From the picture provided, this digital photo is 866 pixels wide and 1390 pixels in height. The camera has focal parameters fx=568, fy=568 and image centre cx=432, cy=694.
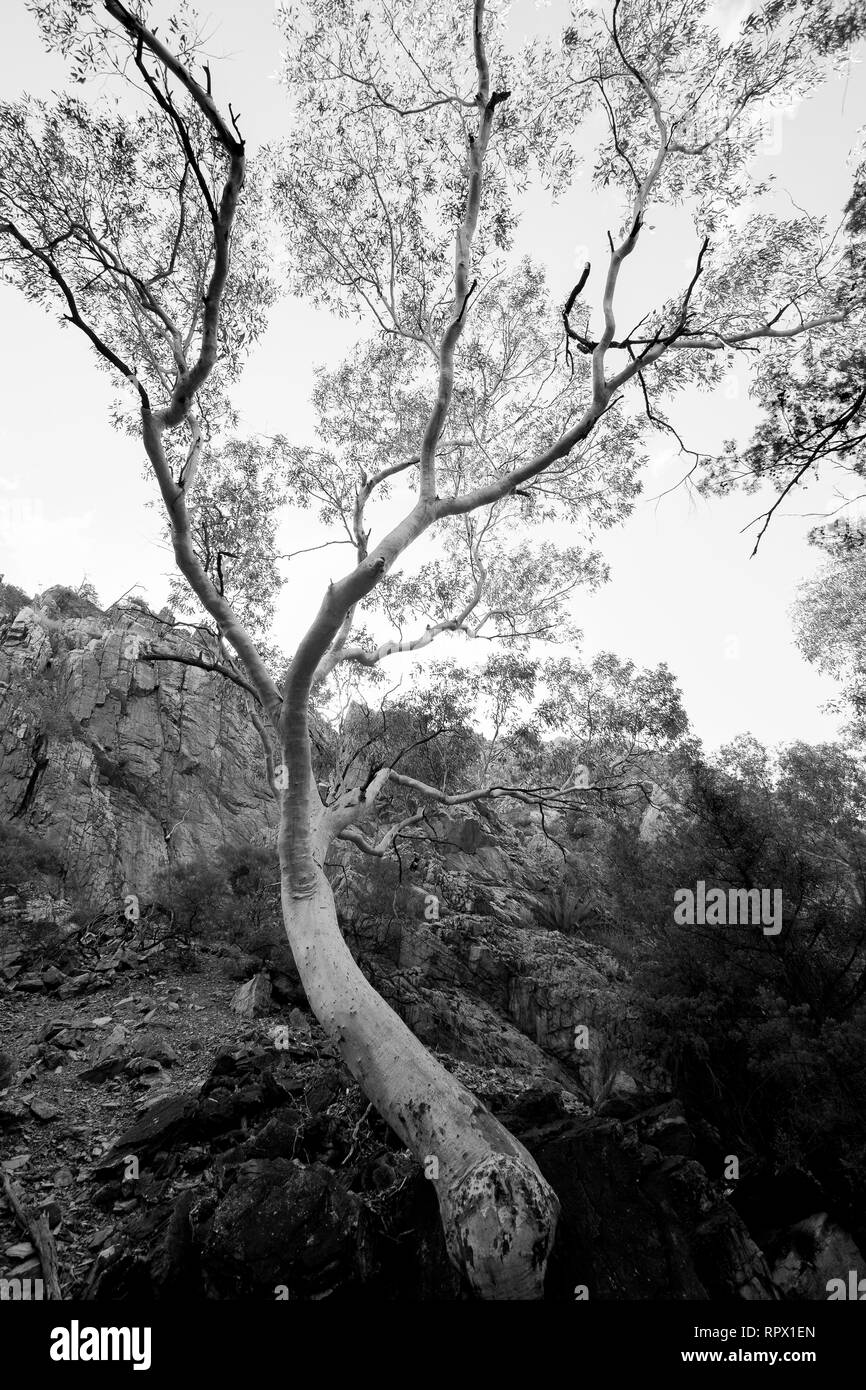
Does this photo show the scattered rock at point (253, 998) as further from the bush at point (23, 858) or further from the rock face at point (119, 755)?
the rock face at point (119, 755)

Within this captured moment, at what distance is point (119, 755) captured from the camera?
23.4 m

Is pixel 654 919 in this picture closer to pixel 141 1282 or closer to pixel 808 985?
pixel 808 985

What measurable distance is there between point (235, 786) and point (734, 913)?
77.1 ft

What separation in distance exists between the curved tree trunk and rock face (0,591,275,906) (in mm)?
13400

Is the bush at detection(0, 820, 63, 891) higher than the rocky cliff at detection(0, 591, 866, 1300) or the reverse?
higher

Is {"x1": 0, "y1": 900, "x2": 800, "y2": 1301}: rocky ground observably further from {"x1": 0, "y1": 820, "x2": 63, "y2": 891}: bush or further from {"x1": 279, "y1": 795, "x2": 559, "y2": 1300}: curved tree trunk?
{"x1": 0, "y1": 820, "x2": 63, "y2": 891}: bush

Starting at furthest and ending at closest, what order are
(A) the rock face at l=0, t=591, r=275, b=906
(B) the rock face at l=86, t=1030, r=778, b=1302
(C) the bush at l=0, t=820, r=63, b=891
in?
1. (A) the rock face at l=0, t=591, r=275, b=906
2. (C) the bush at l=0, t=820, r=63, b=891
3. (B) the rock face at l=86, t=1030, r=778, b=1302

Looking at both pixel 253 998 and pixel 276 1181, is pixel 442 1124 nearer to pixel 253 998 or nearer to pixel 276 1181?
pixel 276 1181

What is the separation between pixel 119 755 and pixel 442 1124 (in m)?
23.1

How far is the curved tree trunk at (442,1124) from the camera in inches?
137

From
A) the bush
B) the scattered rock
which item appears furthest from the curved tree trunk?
the bush

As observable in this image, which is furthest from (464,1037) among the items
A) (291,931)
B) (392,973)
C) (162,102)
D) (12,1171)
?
(162,102)

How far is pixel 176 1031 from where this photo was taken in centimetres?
745

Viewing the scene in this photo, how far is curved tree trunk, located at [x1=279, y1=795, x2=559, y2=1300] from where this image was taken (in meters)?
3.49
